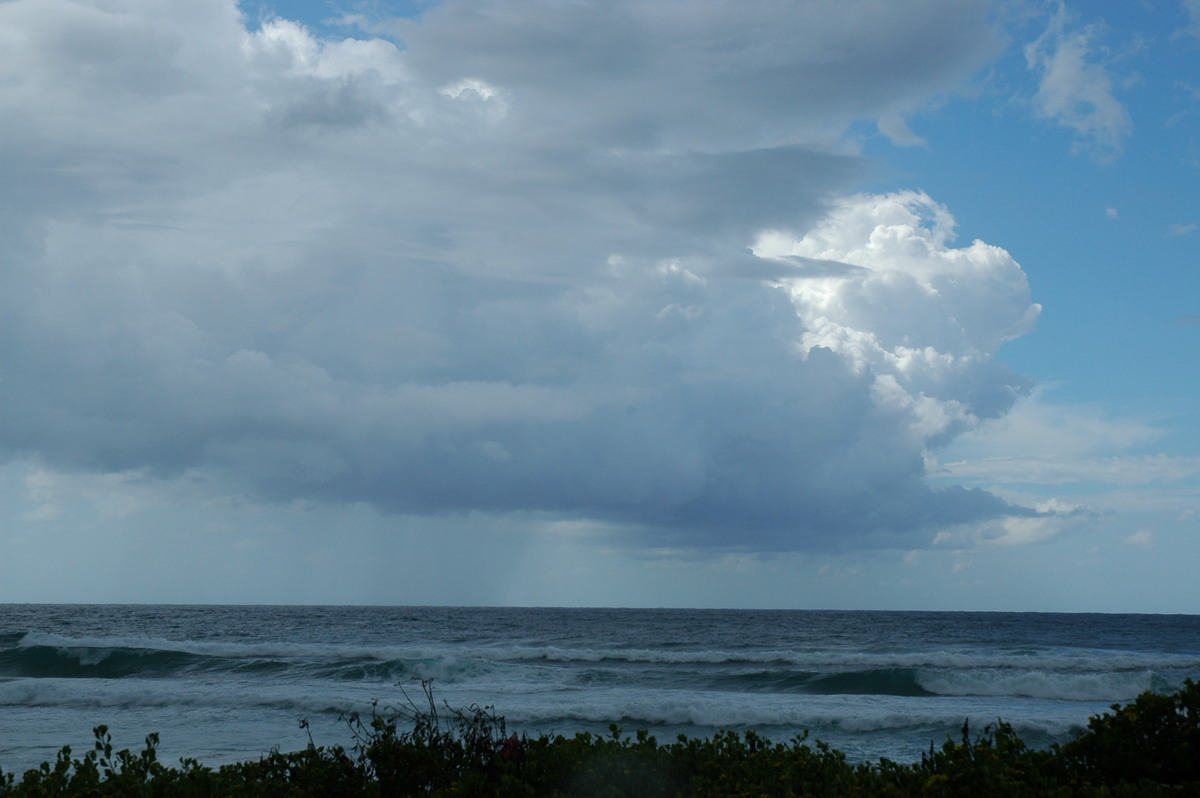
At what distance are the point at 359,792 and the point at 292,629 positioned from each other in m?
62.0

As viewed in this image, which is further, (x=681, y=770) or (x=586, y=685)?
(x=586, y=685)

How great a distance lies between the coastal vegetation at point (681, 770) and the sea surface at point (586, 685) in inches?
44.0

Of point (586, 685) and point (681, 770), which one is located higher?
point (681, 770)

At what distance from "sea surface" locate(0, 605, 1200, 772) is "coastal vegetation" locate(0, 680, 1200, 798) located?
1118mm

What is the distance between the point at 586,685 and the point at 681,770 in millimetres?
24742

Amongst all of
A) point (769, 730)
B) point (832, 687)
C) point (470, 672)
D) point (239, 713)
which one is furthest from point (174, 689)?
point (832, 687)

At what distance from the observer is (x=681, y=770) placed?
20.0 ft

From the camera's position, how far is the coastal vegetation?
5.09 metres

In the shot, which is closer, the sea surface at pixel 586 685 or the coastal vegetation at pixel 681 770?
the coastal vegetation at pixel 681 770

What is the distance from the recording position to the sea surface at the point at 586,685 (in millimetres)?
18703

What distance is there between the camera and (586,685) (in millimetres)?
29719

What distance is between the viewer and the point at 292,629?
207 ft

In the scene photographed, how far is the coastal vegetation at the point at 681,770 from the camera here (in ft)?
16.7

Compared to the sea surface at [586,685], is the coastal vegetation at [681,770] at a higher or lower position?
higher
